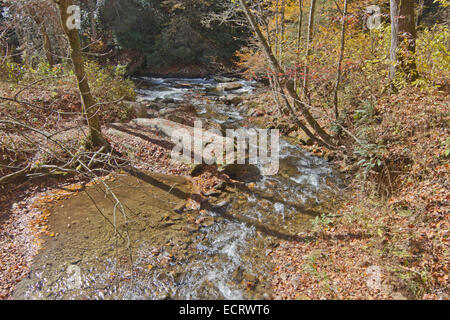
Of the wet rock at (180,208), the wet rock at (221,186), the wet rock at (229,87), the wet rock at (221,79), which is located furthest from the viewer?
the wet rock at (221,79)

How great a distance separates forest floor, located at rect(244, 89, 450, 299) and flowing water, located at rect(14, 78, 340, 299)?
1.77ft

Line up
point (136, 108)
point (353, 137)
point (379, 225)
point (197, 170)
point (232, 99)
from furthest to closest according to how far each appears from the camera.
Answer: point (232, 99) → point (136, 108) → point (197, 170) → point (353, 137) → point (379, 225)

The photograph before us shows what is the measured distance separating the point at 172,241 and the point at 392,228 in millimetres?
4320

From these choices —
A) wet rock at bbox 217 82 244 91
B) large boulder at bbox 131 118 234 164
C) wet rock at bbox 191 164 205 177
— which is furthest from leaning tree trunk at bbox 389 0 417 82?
wet rock at bbox 217 82 244 91

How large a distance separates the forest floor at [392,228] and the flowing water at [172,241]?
1.77 ft

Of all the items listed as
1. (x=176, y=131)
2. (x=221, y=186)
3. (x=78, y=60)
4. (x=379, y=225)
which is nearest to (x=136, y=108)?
(x=176, y=131)

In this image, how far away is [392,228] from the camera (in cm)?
446

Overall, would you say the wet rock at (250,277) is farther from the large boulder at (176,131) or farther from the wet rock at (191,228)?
the large boulder at (176,131)

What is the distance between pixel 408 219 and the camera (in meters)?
4.49

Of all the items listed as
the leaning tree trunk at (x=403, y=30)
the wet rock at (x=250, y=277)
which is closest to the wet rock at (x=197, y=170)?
the wet rock at (x=250, y=277)

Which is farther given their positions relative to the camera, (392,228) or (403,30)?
(403,30)

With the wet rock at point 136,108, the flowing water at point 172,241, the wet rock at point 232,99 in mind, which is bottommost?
the flowing water at point 172,241

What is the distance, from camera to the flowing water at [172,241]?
4.15 m

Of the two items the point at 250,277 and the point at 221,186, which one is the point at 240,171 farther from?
the point at 250,277
